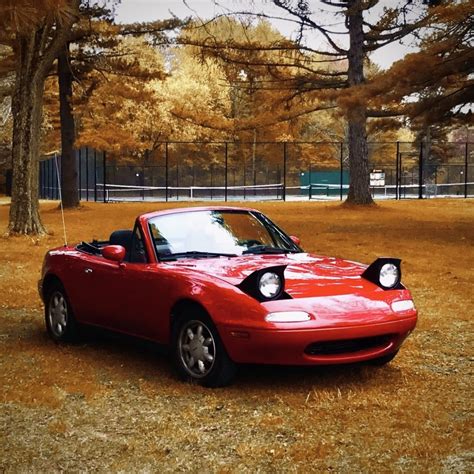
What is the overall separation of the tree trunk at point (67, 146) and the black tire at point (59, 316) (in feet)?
75.7

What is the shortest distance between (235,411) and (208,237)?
1933 millimetres

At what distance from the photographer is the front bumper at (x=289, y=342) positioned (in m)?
5.72

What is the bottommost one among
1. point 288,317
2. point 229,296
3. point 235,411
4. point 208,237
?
point 235,411

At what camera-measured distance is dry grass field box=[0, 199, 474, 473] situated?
4613 mm

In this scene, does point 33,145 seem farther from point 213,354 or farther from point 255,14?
point 213,354

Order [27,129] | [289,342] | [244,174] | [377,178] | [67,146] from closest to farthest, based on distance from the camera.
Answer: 1. [289,342]
2. [27,129]
3. [67,146]
4. [377,178]
5. [244,174]

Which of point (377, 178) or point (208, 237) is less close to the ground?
point (208, 237)

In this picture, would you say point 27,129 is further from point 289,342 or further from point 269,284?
point 289,342

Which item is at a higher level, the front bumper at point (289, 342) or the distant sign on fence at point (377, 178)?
the distant sign on fence at point (377, 178)

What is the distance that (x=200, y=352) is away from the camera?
612 cm

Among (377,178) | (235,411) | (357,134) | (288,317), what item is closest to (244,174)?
(377,178)

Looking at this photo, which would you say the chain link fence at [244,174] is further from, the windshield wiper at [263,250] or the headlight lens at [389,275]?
the headlight lens at [389,275]

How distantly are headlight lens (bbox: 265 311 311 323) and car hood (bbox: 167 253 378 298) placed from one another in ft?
0.59

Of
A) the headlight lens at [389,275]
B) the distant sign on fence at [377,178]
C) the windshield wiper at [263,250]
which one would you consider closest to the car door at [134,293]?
the windshield wiper at [263,250]
